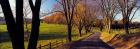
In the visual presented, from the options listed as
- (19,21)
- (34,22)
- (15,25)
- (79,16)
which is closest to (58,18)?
(79,16)

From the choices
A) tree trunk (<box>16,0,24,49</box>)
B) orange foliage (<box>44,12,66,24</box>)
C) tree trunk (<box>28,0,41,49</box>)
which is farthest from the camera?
orange foliage (<box>44,12,66,24</box>)

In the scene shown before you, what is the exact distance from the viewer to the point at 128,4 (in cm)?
4631

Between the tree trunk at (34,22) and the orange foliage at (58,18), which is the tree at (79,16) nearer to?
the orange foliage at (58,18)

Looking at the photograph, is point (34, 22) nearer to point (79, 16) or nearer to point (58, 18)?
point (79, 16)

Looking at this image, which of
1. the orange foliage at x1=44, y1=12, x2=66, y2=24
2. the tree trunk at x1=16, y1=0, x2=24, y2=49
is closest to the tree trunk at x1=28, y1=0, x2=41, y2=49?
the tree trunk at x1=16, y1=0, x2=24, y2=49

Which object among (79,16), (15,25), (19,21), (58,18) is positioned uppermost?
(79,16)

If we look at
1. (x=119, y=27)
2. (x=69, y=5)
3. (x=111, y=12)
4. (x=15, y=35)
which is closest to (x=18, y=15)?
(x=15, y=35)

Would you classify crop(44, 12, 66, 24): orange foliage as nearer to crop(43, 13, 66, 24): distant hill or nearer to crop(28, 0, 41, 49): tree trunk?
crop(43, 13, 66, 24): distant hill

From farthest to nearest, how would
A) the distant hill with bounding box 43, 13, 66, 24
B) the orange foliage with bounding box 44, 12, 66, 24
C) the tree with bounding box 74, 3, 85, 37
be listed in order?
1. the tree with bounding box 74, 3, 85, 37
2. the orange foliage with bounding box 44, 12, 66, 24
3. the distant hill with bounding box 43, 13, 66, 24

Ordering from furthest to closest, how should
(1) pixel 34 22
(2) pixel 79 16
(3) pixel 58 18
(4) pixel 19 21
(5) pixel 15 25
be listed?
(3) pixel 58 18, (2) pixel 79 16, (1) pixel 34 22, (4) pixel 19 21, (5) pixel 15 25

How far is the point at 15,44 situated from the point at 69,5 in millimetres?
30926

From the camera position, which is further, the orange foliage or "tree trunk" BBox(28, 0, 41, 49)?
the orange foliage

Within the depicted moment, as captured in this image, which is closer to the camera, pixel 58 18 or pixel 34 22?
pixel 34 22

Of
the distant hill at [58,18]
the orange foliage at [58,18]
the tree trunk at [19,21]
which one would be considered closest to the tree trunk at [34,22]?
the tree trunk at [19,21]
